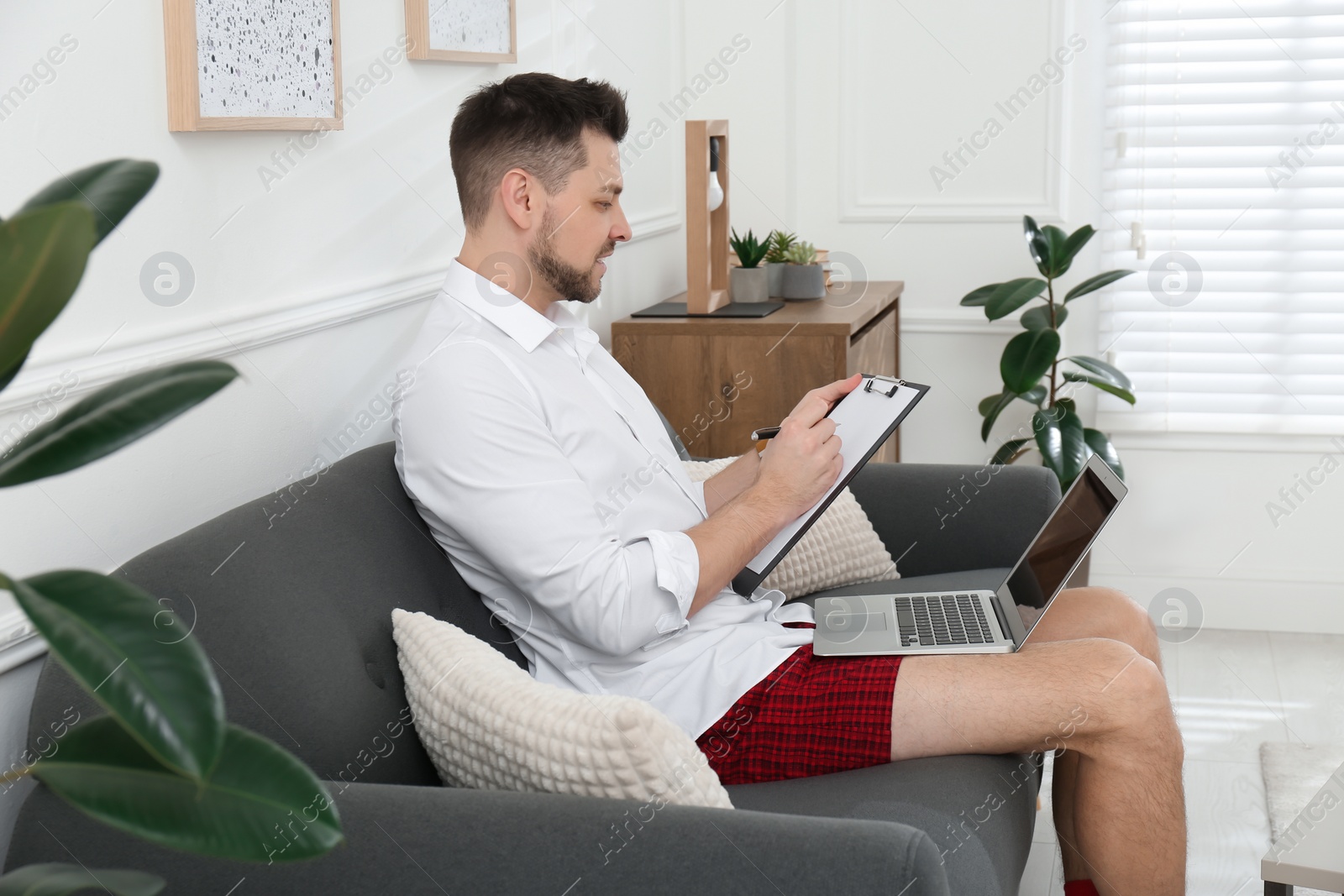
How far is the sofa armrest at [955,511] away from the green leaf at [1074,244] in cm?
99

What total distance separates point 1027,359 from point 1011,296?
0.55 ft

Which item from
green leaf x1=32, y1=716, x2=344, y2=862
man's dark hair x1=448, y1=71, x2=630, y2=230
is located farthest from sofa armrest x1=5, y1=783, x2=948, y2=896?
man's dark hair x1=448, y1=71, x2=630, y2=230

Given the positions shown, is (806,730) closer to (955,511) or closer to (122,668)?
(955,511)

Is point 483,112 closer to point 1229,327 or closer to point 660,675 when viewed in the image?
point 660,675

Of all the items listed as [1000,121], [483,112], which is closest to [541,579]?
[483,112]

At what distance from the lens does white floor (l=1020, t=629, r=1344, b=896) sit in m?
2.11

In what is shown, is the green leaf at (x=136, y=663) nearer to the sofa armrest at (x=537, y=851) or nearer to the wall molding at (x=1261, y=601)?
the sofa armrest at (x=537, y=851)

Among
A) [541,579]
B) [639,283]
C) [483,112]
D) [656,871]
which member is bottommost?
[656,871]

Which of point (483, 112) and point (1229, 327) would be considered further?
point (1229, 327)

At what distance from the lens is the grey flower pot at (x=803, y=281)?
3.00 m

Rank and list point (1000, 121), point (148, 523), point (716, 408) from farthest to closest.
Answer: point (1000, 121) < point (716, 408) < point (148, 523)

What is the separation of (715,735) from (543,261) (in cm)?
69

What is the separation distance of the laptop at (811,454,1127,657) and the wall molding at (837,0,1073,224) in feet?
5.86

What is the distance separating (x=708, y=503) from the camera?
6.38 feet
